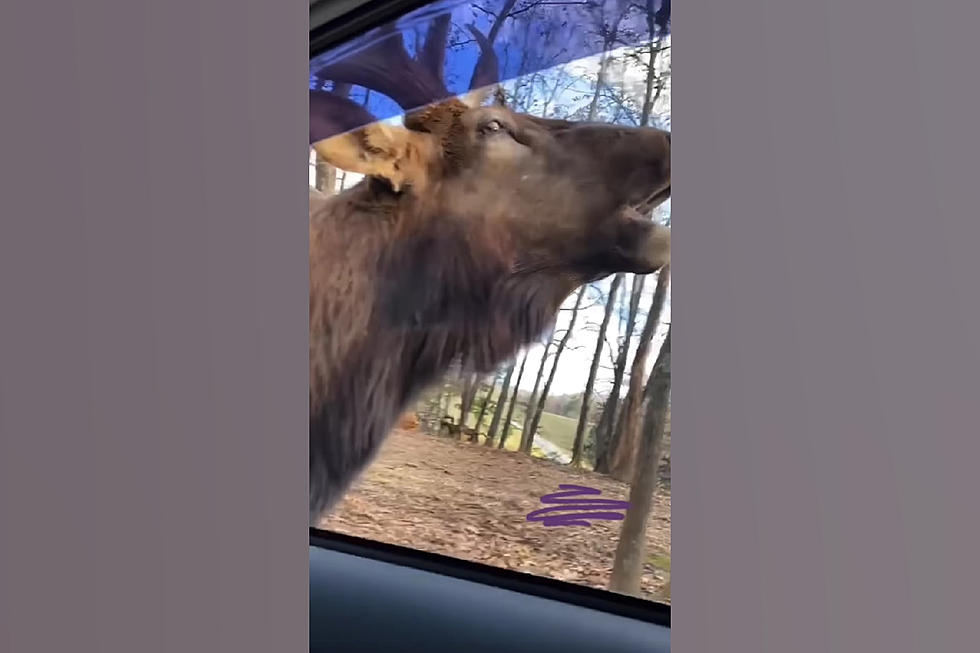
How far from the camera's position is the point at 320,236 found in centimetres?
357

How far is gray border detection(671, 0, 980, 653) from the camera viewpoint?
786mm

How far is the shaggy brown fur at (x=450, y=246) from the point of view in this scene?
3027mm

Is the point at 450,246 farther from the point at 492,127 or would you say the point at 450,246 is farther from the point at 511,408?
the point at 511,408

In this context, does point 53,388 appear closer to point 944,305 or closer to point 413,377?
point 944,305

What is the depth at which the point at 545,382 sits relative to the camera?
3088 millimetres

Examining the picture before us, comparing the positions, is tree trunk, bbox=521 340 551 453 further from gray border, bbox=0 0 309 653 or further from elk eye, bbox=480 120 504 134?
gray border, bbox=0 0 309 653

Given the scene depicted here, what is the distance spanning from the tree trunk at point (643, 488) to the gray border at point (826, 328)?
2.03m

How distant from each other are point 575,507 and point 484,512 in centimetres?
43

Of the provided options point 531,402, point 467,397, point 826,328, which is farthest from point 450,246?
point 826,328

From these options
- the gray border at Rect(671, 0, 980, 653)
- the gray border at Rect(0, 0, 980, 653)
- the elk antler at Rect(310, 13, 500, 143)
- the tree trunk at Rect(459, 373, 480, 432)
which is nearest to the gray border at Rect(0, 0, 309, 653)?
the gray border at Rect(0, 0, 980, 653)

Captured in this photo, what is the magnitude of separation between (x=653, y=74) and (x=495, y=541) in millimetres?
2056

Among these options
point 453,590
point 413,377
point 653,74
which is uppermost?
point 653,74

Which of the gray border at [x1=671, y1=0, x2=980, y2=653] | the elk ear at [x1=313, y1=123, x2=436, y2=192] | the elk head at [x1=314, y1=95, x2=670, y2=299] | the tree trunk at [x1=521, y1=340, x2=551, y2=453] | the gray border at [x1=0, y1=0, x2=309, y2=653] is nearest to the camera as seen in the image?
the gray border at [x1=0, y1=0, x2=309, y2=653]

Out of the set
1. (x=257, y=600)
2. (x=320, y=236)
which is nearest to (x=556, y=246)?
(x=320, y=236)
